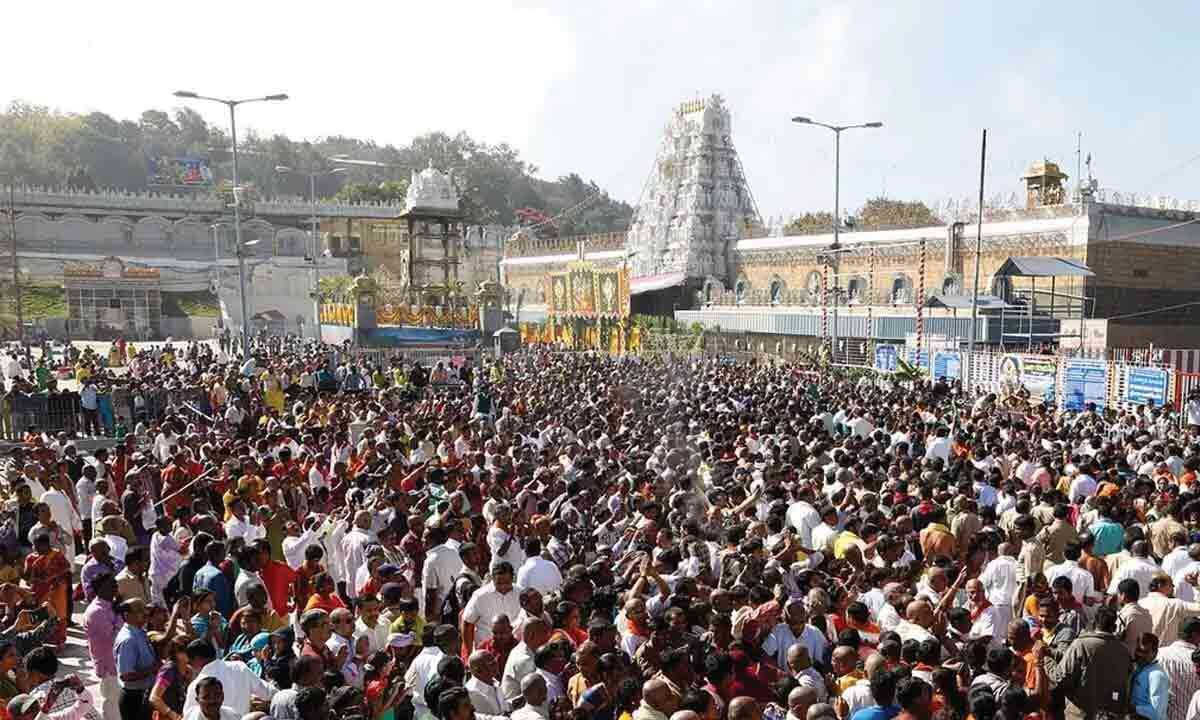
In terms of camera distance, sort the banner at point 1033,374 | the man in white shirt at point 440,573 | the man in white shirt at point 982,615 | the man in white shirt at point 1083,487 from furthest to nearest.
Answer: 1. the banner at point 1033,374
2. the man in white shirt at point 1083,487
3. the man in white shirt at point 440,573
4. the man in white shirt at point 982,615

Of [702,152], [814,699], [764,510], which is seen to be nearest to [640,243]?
[702,152]

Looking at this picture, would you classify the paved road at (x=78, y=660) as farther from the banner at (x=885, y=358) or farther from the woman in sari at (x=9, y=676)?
the banner at (x=885, y=358)

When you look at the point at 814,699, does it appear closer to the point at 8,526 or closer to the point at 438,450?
the point at 8,526

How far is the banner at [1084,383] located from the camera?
1908 centimetres

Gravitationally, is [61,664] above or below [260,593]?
below

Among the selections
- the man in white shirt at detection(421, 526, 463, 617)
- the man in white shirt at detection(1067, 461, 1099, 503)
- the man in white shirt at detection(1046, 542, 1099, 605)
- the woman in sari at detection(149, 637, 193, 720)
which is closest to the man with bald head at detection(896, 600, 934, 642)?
the man in white shirt at detection(1046, 542, 1099, 605)

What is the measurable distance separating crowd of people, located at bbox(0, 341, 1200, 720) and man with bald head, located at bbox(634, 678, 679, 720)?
1 centimetres

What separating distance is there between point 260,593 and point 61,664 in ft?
10.8

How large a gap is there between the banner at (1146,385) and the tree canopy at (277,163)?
202ft

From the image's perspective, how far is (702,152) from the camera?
5312 centimetres

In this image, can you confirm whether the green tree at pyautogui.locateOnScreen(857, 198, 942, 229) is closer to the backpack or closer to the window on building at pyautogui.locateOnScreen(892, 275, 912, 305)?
the window on building at pyautogui.locateOnScreen(892, 275, 912, 305)

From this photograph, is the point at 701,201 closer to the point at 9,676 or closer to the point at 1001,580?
the point at 1001,580

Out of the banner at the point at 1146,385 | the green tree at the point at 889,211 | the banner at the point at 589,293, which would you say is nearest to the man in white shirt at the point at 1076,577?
the banner at the point at 1146,385

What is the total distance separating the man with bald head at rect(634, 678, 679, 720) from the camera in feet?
14.4
